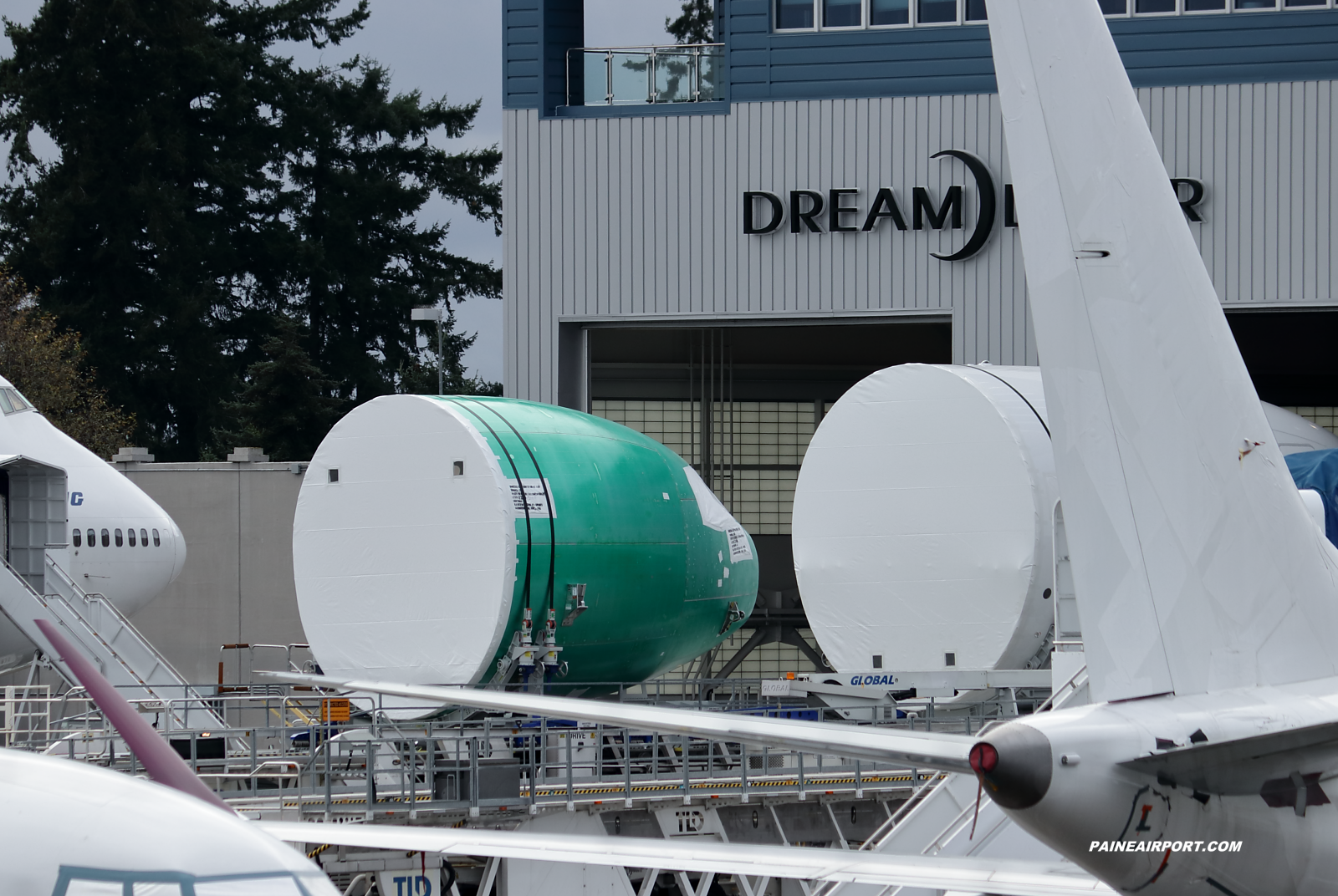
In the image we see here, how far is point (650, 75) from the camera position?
36844 mm

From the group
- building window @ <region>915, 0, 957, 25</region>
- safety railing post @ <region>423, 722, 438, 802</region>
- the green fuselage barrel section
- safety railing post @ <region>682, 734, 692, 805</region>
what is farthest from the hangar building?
safety railing post @ <region>423, 722, 438, 802</region>

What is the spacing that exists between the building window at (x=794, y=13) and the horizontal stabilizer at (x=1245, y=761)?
30670mm

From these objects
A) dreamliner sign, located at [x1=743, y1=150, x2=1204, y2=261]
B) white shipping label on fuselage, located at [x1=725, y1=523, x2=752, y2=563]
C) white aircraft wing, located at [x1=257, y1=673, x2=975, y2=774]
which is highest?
dreamliner sign, located at [x1=743, y1=150, x2=1204, y2=261]

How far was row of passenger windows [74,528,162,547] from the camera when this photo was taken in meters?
34.1

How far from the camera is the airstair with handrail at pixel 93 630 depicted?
27359 mm

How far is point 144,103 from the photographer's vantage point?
237 feet

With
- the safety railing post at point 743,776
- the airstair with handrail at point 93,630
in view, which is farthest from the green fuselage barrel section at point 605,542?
the airstair with handrail at point 93,630

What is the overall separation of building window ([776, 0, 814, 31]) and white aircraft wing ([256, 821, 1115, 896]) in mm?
29694

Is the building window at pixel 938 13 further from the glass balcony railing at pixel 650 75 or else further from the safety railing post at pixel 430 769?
the safety railing post at pixel 430 769

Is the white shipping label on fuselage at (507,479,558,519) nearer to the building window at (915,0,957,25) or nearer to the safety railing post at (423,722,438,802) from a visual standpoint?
the safety railing post at (423,722,438,802)

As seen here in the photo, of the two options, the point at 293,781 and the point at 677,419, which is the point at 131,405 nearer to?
the point at 677,419

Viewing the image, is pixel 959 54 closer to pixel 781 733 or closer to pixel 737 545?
pixel 737 545

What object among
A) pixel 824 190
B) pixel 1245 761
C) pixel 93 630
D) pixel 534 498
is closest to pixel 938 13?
pixel 824 190

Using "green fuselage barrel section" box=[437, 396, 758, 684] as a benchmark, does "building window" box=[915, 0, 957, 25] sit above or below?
above
